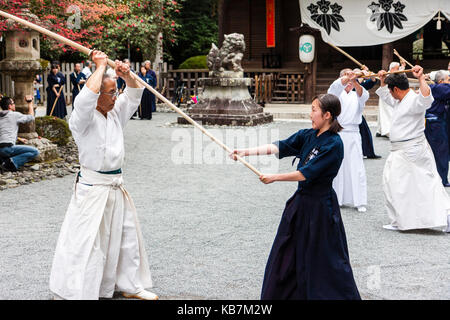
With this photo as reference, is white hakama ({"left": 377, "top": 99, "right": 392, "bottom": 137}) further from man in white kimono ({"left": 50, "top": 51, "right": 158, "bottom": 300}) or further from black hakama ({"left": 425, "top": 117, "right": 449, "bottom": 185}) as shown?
man in white kimono ({"left": 50, "top": 51, "right": 158, "bottom": 300})

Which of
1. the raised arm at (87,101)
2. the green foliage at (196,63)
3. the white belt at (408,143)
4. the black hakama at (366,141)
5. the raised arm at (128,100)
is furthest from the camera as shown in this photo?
the green foliage at (196,63)

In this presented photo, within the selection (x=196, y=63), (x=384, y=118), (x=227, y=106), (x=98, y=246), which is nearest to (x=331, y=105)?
(x=98, y=246)

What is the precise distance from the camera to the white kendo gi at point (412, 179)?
228 inches

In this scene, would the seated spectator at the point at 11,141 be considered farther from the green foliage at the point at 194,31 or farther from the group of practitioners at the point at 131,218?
the green foliage at the point at 194,31

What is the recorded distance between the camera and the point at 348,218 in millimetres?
6363

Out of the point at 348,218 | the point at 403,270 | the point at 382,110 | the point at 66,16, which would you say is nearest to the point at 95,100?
Result: the point at 403,270

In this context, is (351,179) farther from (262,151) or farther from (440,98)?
(262,151)

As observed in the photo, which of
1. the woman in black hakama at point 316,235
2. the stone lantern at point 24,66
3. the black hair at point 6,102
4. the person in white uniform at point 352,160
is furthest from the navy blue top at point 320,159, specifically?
the stone lantern at point 24,66

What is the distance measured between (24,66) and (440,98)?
7.06m

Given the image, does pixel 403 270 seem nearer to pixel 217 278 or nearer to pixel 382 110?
pixel 217 278

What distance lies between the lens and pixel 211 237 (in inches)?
218

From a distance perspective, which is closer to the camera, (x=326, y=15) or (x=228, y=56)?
(x=228, y=56)

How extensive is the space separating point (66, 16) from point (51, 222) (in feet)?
22.1

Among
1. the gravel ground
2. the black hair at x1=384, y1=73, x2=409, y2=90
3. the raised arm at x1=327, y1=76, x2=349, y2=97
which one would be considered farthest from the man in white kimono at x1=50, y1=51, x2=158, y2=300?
the black hair at x1=384, y1=73, x2=409, y2=90
